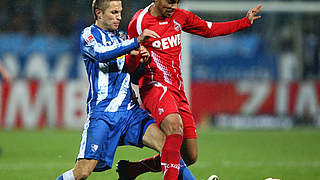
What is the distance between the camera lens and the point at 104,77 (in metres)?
5.08

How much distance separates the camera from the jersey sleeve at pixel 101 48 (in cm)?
478

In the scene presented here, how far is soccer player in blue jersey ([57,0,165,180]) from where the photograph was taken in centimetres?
491

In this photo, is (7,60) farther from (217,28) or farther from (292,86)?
(217,28)

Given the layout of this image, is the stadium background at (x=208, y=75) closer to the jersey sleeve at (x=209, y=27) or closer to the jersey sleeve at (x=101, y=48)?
the jersey sleeve at (x=209, y=27)

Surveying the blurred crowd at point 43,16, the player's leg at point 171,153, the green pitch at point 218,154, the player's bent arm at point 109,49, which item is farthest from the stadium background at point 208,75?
the player's bent arm at point 109,49

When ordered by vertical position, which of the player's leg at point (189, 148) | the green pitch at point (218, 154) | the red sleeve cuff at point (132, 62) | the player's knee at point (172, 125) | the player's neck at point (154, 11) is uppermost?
the player's neck at point (154, 11)

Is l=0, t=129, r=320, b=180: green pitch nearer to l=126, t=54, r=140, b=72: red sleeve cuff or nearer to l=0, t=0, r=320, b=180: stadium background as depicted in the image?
l=0, t=0, r=320, b=180: stadium background

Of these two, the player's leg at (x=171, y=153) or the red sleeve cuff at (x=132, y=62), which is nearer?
the player's leg at (x=171, y=153)

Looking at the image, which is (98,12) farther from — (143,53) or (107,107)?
(107,107)

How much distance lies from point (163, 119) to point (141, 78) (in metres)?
0.71

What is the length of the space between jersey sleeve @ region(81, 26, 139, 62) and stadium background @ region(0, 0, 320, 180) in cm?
770

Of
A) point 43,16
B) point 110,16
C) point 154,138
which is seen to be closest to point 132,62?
point 110,16

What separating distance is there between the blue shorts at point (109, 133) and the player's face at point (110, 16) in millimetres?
803

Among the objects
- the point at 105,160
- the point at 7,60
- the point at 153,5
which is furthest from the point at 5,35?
the point at 105,160
